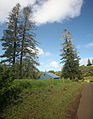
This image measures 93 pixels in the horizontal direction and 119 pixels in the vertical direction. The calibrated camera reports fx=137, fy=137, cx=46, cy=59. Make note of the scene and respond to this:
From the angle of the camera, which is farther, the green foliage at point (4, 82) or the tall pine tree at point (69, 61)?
the tall pine tree at point (69, 61)

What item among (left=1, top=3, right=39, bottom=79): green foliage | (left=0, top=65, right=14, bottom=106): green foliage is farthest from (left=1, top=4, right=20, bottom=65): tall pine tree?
(left=0, top=65, right=14, bottom=106): green foliage

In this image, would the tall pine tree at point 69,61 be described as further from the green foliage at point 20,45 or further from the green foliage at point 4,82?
the green foliage at point 4,82

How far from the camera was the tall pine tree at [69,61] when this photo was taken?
4212cm

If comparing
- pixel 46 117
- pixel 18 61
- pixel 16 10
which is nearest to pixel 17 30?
pixel 16 10

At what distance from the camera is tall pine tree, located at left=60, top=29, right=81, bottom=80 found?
42.1 metres

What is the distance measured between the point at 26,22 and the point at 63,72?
69.7 ft

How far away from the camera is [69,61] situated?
42.3 metres

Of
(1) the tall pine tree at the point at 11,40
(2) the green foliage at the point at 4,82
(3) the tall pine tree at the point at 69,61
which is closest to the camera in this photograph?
(2) the green foliage at the point at 4,82

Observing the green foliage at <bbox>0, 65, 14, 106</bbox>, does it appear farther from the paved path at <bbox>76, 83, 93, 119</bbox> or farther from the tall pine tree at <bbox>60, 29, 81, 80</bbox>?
the tall pine tree at <bbox>60, 29, 81, 80</bbox>

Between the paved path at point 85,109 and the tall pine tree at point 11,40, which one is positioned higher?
the tall pine tree at point 11,40

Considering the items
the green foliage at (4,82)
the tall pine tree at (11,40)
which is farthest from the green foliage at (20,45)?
the green foliage at (4,82)

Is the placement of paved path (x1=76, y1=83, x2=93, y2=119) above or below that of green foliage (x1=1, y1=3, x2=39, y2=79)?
below

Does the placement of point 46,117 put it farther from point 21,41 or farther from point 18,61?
point 21,41

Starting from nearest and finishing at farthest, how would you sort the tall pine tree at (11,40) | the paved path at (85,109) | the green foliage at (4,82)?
the paved path at (85,109) → the green foliage at (4,82) → the tall pine tree at (11,40)
